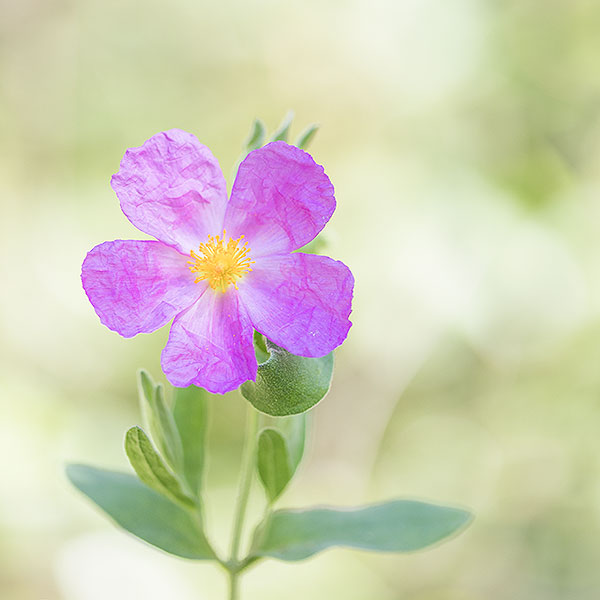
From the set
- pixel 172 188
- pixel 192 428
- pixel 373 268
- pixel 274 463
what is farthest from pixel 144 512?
pixel 373 268

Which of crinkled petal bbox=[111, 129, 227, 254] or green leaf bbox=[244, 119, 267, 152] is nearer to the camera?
crinkled petal bbox=[111, 129, 227, 254]

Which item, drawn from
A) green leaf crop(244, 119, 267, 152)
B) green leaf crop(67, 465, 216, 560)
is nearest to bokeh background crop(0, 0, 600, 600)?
green leaf crop(67, 465, 216, 560)

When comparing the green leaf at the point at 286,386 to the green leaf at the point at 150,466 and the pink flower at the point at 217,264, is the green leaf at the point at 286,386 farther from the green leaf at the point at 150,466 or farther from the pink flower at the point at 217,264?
the green leaf at the point at 150,466

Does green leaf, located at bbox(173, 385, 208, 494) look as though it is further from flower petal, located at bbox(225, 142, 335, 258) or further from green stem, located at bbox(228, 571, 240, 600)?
flower petal, located at bbox(225, 142, 335, 258)

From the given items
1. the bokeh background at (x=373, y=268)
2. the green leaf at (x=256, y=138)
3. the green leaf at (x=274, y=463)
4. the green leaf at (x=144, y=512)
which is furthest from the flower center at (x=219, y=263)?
the bokeh background at (x=373, y=268)

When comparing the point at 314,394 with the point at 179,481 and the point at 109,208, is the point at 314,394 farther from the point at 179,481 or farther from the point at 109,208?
the point at 109,208

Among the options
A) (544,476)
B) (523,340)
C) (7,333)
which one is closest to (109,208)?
(7,333)
